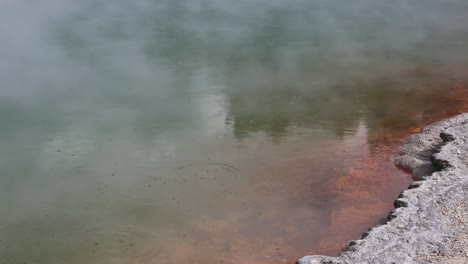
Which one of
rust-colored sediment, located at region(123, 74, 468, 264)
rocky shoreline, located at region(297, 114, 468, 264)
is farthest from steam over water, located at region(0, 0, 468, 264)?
rocky shoreline, located at region(297, 114, 468, 264)

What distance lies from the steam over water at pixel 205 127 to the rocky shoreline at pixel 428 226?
39cm

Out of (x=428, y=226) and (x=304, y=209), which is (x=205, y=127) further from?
(x=428, y=226)

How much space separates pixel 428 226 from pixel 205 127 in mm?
2279

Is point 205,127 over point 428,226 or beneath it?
beneath

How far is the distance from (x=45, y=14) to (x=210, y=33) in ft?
7.98

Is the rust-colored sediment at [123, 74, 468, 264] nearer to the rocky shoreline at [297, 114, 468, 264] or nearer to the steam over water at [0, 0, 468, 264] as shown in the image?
the steam over water at [0, 0, 468, 264]

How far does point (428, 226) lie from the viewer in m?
2.90

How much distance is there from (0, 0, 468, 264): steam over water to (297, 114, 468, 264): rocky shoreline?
0.39 m

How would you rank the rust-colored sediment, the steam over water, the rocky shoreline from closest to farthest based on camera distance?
the rocky shoreline
the rust-colored sediment
the steam over water

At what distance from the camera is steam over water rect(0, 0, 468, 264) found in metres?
3.46

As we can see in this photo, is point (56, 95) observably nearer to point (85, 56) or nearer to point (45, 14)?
point (85, 56)

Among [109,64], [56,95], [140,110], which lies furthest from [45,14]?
[140,110]

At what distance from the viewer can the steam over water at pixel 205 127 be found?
3.46m

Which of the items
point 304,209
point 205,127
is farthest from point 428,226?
point 205,127
